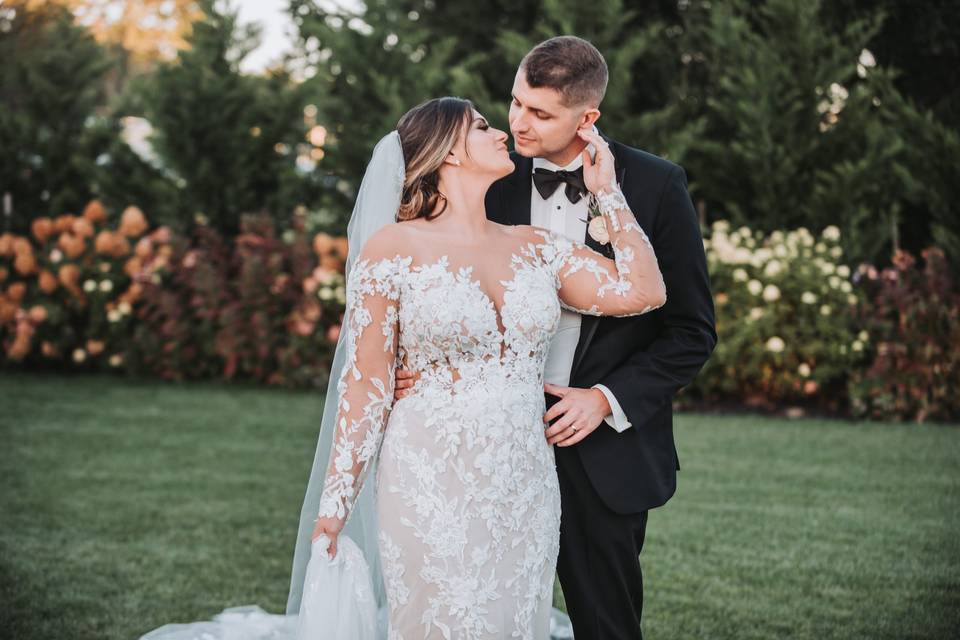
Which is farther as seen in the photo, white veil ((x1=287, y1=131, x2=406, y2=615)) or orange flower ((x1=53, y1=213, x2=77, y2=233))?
orange flower ((x1=53, y1=213, x2=77, y2=233))

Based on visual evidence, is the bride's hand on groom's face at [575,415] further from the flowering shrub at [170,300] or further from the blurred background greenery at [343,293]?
the flowering shrub at [170,300]

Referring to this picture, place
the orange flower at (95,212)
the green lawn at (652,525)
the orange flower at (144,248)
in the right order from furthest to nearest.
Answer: the orange flower at (95,212), the orange flower at (144,248), the green lawn at (652,525)

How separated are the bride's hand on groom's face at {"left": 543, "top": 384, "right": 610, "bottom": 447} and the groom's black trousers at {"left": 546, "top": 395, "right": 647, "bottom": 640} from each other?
0.11 meters

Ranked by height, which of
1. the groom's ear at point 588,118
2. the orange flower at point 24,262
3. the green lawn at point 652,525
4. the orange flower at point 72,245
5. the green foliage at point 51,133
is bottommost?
the green lawn at point 652,525

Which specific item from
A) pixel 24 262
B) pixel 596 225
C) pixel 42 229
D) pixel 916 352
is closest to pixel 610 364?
pixel 596 225

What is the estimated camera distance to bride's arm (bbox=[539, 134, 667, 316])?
3232mm

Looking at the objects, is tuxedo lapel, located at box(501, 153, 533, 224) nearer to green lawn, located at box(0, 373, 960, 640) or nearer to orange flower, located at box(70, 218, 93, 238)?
green lawn, located at box(0, 373, 960, 640)

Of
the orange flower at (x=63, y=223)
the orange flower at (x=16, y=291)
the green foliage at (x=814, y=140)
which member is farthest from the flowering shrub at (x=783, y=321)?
the orange flower at (x=16, y=291)

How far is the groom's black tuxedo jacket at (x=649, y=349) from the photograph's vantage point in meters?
3.35

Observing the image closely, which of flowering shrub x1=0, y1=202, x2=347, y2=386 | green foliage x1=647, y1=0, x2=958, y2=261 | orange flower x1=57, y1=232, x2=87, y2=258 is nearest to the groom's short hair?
green foliage x1=647, y1=0, x2=958, y2=261

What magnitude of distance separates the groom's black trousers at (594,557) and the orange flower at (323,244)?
744 centimetres

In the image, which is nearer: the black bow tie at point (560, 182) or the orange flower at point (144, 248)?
the black bow tie at point (560, 182)

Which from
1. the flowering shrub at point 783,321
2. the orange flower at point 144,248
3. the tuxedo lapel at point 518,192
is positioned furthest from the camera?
the orange flower at point 144,248

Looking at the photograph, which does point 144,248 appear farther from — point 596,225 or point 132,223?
point 596,225
